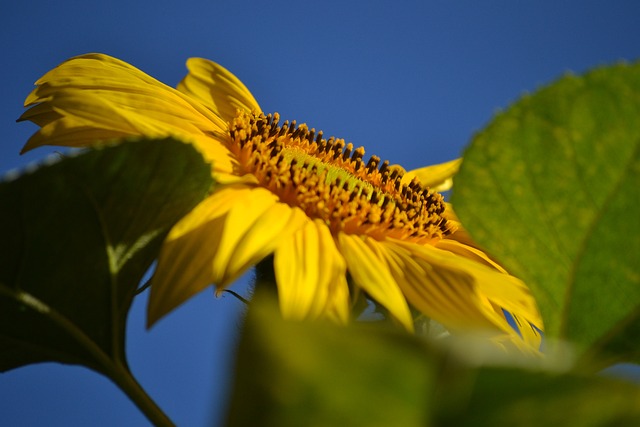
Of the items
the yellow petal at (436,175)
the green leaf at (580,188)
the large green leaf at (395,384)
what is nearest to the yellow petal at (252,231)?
the green leaf at (580,188)

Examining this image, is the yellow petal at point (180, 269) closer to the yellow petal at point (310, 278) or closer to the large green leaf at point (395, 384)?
the yellow petal at point (310, 278)

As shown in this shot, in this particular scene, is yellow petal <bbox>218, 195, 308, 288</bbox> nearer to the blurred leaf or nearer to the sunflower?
the sunflower

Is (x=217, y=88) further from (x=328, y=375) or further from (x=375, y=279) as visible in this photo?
(x=328, y=375)

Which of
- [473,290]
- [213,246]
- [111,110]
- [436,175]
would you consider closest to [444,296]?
[473,290]

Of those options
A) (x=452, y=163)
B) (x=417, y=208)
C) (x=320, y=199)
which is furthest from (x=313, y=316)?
(x=452, y=163)

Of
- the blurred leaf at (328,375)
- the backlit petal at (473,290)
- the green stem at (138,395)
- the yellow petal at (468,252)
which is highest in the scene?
the yellow petal at (468,252)

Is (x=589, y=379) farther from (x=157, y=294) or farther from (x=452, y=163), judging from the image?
(x=452, y=163)
